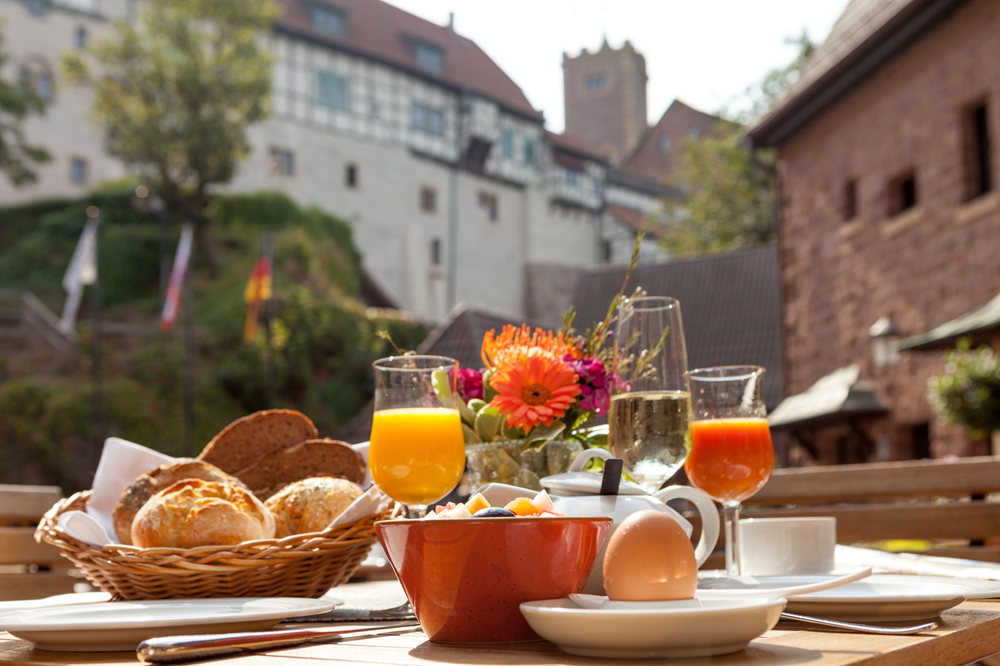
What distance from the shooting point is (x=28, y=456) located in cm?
1880

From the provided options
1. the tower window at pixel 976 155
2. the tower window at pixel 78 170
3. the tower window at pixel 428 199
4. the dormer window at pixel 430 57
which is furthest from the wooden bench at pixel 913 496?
the dormer window at pixel 430 57

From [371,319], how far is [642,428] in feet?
78.1

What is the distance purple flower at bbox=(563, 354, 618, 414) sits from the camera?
1604 millimetres

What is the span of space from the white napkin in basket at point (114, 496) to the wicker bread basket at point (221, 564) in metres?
0.02

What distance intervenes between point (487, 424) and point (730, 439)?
0.40m

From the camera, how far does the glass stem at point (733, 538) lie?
147 cm

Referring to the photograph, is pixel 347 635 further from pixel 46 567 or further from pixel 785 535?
pixel 46 567

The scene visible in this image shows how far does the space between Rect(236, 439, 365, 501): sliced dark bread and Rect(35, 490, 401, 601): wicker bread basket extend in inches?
12.3

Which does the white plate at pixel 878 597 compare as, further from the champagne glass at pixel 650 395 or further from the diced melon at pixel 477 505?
the diced melon at pixel 477 505

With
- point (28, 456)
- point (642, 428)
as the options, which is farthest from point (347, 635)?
point (28, 456)

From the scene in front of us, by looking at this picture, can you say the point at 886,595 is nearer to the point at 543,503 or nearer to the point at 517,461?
the point at 543,503

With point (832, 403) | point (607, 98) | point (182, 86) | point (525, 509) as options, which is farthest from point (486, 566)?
point (607, 98)

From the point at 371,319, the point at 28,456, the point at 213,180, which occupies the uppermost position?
the point at 213,180

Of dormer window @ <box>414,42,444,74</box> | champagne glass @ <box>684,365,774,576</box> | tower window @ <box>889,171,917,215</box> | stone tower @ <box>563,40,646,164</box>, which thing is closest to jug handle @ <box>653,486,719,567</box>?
champagne glass @ <box>684,365,774,576</box>
